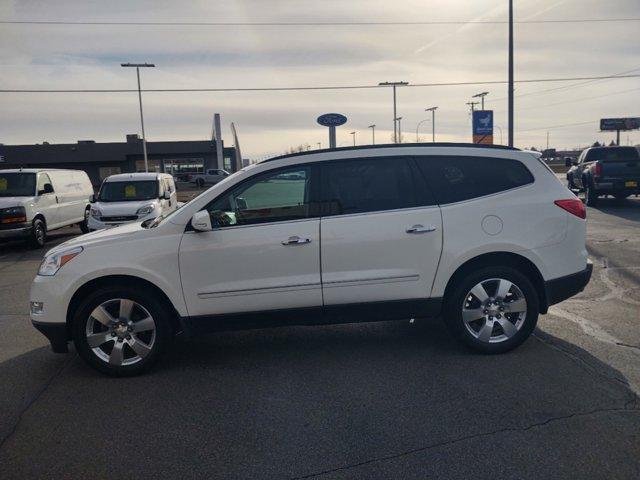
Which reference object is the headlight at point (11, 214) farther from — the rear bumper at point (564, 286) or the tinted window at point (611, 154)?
the tinted window at point (611, 154)

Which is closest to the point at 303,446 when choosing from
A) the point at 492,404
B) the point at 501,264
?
the point at 492,404

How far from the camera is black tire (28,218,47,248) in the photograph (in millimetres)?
13312

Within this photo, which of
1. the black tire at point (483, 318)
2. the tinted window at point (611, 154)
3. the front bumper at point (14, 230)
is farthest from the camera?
the tinted window at point (611, 154)

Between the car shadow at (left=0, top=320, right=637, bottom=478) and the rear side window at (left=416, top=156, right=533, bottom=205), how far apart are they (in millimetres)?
1453

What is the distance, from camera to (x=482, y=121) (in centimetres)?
2077

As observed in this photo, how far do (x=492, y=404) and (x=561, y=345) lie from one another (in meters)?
1.57

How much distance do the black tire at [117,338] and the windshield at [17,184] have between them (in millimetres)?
10401

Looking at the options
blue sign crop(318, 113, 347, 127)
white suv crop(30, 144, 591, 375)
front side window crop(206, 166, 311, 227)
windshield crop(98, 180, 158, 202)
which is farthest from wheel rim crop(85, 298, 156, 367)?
blue sign crop(318, 113, 347, 127)

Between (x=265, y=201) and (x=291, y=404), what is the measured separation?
173 centimetres

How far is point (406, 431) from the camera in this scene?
3.62m

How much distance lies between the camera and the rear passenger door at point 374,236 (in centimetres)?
474

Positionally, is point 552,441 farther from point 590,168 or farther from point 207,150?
point 207,150

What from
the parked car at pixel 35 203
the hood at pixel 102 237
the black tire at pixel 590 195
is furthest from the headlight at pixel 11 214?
the black tire at pixel 590 195

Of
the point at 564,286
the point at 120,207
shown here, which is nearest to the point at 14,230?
the point at 120,207
